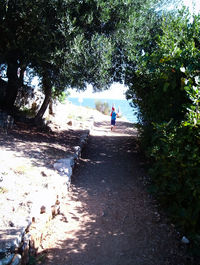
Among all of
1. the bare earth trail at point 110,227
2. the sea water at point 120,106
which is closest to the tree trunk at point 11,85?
the sea water at point 120,106

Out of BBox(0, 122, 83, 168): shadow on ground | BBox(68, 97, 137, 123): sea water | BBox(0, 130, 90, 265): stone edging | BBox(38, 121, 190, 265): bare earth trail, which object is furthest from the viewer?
BBox(68, 97, 137, 123): sea water

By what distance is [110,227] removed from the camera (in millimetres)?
4008

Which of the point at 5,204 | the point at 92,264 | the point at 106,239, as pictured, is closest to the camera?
the point at 92,264

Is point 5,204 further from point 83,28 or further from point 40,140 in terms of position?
point 83,28

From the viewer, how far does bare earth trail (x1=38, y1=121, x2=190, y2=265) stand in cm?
326

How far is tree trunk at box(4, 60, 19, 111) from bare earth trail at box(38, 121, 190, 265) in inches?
191

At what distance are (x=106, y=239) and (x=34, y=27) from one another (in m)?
6.46

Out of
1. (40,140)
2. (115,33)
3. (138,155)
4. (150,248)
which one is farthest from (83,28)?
(150,248)

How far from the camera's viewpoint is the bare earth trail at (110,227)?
3.26 m

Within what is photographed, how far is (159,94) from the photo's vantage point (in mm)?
4363

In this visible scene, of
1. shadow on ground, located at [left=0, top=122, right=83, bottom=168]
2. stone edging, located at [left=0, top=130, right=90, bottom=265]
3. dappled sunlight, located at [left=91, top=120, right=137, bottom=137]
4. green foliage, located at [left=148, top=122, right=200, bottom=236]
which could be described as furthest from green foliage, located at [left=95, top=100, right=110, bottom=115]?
green foliage, located at [left=148, top=122, right=200, bottom=236]

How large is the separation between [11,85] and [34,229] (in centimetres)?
707

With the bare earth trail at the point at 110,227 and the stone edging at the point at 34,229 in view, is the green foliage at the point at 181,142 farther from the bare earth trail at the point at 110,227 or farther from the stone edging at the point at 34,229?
the stone edging at the point at 34,229

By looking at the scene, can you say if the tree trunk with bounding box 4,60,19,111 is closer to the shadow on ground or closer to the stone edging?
the shadow on ground
